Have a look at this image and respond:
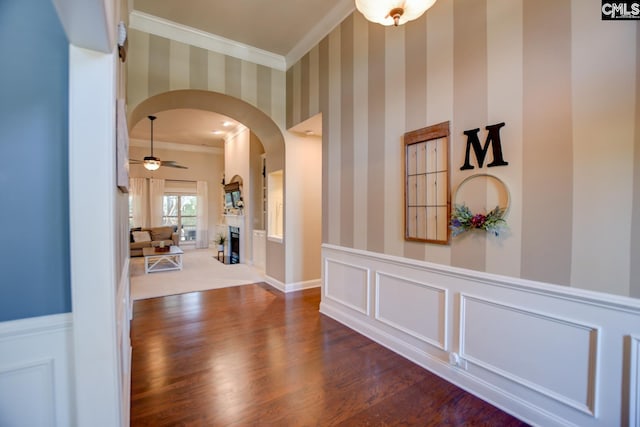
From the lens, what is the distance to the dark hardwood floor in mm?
1885

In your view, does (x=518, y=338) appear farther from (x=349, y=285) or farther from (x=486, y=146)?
(x=349, y=285)

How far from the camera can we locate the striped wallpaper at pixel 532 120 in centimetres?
149

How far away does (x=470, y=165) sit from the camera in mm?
2105

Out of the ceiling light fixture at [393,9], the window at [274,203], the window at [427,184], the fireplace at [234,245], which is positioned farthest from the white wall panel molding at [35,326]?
the fireplace at [234,245]

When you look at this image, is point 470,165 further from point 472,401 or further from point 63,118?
point 63,118

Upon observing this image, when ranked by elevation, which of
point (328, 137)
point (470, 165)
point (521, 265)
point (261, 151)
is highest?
point (261, 151)

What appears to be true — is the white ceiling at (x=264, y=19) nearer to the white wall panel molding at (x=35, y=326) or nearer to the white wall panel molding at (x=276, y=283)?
the white wall panel molding at (x=276, y=283)

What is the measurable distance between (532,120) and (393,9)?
110cm

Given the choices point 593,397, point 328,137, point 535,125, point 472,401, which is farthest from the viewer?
point 328,137

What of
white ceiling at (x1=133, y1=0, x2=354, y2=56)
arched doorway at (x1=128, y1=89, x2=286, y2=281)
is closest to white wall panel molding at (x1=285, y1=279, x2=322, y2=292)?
arched doorway at (x1=128, y1=89, x2=286, y2=281)

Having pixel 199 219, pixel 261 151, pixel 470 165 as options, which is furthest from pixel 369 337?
pixel 199 219

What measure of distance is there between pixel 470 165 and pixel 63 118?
7.78 feet

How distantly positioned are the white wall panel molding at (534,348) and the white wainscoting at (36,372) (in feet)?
7.74

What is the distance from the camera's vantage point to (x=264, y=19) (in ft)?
11.4
